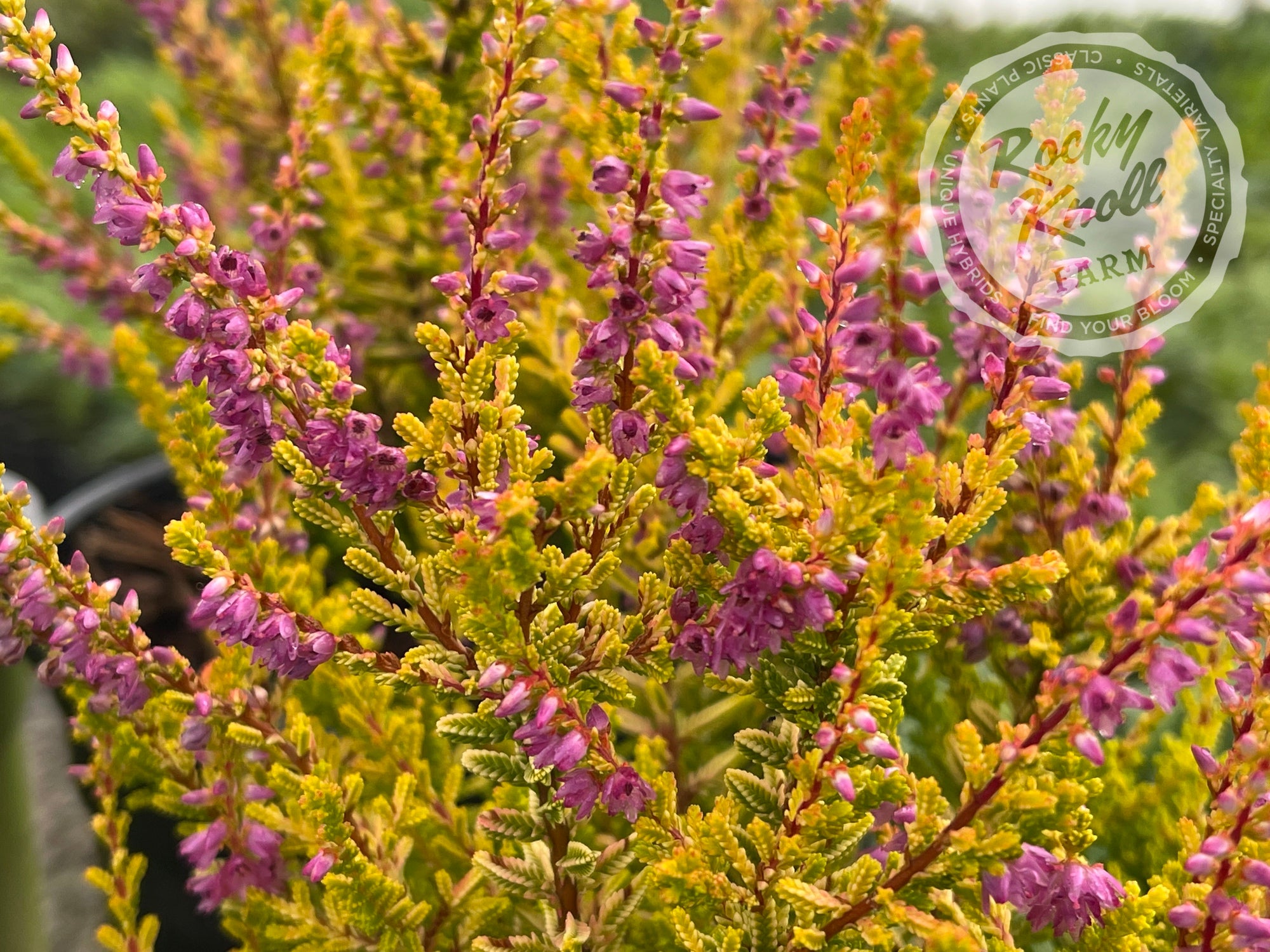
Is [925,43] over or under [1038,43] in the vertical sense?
over

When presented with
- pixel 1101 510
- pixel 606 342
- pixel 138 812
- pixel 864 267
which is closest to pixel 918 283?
pixel 864 267

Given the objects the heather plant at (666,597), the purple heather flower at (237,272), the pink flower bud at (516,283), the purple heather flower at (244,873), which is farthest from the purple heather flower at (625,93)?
the purple heather flower at (244,873)

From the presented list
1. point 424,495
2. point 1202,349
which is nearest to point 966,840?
point 424,495

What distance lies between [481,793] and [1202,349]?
162cm

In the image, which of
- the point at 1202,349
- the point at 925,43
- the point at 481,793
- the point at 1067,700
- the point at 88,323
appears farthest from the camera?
the point at 925,43

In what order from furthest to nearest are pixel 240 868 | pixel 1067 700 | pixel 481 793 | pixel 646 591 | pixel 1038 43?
pixel 481 793, pixel 1038 43, pixel 240 868, pixel 646 591, pixel 1067 700

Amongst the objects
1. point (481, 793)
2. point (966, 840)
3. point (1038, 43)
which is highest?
point (1038, 43)

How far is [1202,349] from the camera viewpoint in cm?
171

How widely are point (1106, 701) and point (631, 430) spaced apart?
0.83 ft

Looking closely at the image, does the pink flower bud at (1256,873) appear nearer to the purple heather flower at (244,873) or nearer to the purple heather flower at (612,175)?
the purple heather flower at (612,175)

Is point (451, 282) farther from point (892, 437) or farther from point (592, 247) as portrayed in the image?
point (892, 437)

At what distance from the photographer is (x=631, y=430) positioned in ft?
1.49

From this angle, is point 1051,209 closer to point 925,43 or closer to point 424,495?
A: point 424,495

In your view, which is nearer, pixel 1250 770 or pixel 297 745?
pixel 1250 770
